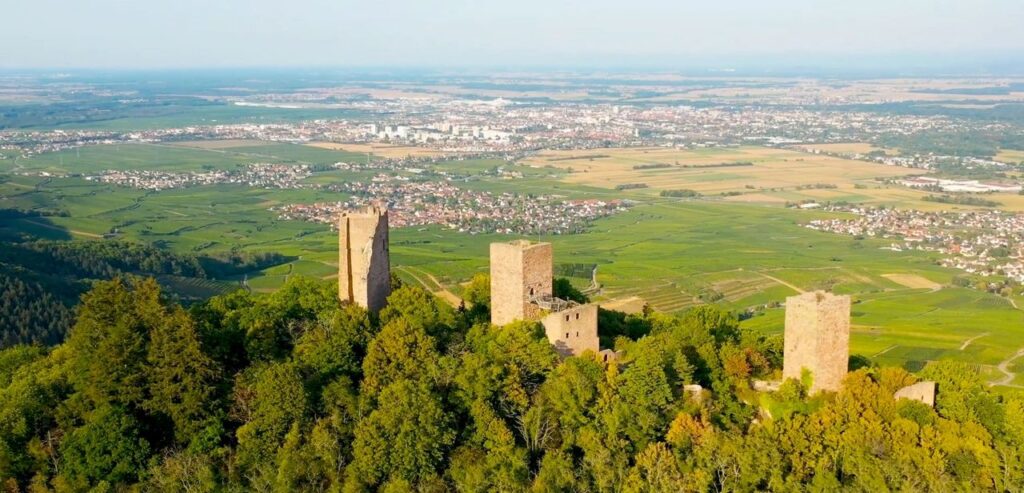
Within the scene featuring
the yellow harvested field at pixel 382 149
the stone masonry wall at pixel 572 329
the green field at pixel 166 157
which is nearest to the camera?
the stone masonry wall at pixel 572 329

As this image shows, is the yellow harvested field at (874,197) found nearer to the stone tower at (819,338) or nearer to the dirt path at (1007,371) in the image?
the dirt path at (1007,371)

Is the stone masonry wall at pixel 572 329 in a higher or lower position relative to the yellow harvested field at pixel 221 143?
higher

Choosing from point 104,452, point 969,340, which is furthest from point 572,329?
point 969,340

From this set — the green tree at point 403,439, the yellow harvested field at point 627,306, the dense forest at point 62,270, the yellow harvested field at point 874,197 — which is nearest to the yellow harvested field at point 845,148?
the yellow harvested field at point 874,197

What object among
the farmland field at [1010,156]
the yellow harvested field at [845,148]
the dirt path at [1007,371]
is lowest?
the dirt path at [1007,371]

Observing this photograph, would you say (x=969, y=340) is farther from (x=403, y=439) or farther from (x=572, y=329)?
(x=403, y=439)

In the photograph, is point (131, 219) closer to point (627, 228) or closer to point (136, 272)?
point (136, 272)
